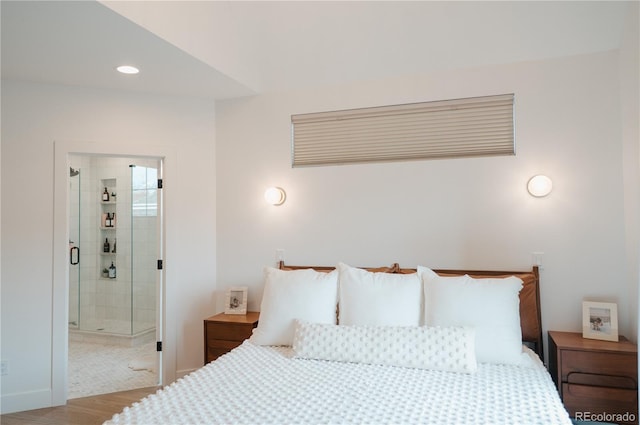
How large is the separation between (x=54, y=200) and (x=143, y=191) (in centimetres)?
165

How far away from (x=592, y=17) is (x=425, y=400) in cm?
262

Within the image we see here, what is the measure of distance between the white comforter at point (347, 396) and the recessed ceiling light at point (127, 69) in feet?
6.99

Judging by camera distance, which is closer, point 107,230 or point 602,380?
point 602,380

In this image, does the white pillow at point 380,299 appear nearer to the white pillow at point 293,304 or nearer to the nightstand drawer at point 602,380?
the white pillow at point 293,304

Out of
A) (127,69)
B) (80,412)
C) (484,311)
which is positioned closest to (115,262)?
(80,412)

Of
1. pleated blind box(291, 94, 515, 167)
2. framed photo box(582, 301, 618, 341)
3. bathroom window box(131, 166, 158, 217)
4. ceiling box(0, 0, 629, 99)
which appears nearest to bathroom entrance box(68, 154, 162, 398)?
bathroom window box(131, 166, 158, 217)

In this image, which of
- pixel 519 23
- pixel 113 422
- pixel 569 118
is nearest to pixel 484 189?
pixel 569 118

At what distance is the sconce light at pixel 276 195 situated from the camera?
3.57 meters

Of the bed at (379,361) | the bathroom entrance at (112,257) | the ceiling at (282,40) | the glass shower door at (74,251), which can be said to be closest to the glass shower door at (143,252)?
the bathroom entrance at (112,257)

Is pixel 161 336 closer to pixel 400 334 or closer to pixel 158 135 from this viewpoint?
pixel 158 135

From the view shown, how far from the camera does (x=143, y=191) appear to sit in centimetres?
495

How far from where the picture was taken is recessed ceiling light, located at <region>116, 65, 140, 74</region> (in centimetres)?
296

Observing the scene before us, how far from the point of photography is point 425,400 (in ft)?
5.95

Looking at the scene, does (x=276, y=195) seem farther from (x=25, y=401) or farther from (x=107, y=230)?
(x=107, y=230)
